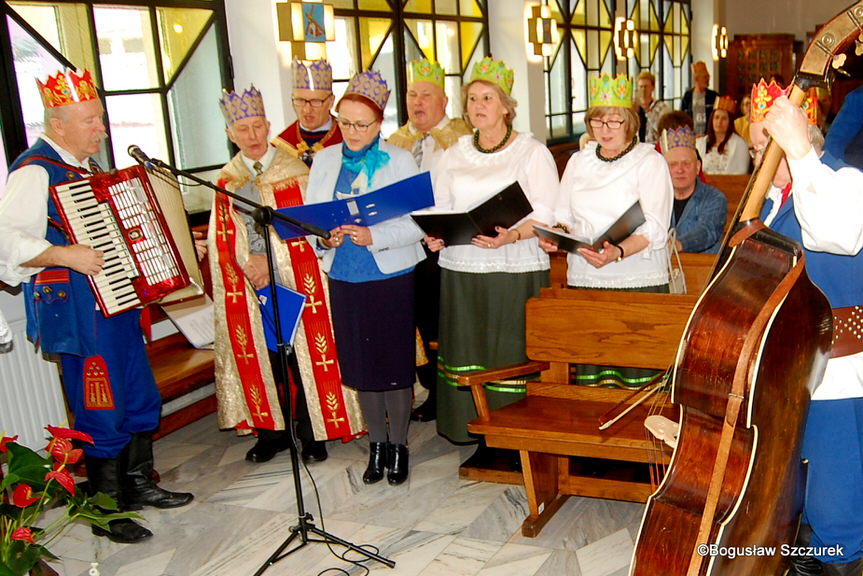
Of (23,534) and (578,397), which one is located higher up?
(23,534)

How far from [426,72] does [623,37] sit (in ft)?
27.0

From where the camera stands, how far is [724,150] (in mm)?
6523

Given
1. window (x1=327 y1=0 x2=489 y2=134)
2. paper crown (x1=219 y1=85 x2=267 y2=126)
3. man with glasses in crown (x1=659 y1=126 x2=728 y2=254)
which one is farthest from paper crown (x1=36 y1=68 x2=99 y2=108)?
window (x1=327 y1=0 x2=489 y2=134)

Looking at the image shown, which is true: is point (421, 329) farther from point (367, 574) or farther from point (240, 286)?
point (367, 574)

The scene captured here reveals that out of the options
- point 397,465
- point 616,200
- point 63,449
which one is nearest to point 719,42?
point 616,200

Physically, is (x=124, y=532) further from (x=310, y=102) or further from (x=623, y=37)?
(x=623, y=37)

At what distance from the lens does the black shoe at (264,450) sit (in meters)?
3.91

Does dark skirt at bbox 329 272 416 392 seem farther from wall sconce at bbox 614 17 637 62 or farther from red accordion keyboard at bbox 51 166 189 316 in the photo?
wall sconce at bbox 614 17 637 62

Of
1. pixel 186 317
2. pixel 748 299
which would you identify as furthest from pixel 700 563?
pixel 186 317

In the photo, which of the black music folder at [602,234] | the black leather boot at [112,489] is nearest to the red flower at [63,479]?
the black leather boot at [112,489]

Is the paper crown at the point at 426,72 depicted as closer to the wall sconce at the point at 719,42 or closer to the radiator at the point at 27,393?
the radiator at the point at 27,393

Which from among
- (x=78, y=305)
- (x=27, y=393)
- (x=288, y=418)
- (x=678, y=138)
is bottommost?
(x=27, y=393)

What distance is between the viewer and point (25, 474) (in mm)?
2039

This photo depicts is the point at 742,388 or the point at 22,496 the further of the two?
the point at 22,496
